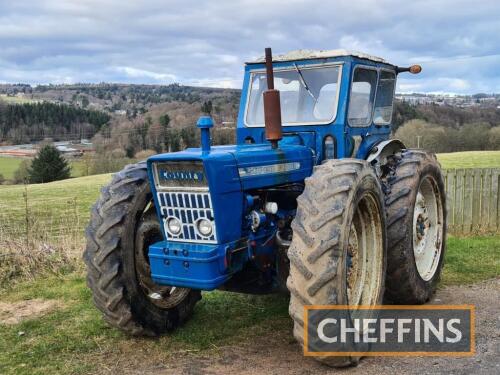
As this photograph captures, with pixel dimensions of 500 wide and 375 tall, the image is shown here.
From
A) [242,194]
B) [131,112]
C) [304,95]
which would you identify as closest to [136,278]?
[242,194]

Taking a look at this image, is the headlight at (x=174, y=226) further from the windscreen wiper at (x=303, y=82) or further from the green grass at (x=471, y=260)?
the green grass at (x=471, y=260)

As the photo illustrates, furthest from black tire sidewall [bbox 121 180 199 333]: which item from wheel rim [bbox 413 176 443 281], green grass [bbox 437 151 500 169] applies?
green grass [bbox 437 151 500 169]

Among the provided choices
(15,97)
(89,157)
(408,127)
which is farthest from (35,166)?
(15,97)

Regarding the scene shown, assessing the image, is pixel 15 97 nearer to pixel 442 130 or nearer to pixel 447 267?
pixel 442 130

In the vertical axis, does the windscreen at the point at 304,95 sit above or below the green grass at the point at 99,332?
above

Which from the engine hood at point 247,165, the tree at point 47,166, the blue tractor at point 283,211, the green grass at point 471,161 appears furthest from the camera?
the tree at point 47,166

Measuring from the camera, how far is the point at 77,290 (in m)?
7.17

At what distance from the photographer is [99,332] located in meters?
5.56

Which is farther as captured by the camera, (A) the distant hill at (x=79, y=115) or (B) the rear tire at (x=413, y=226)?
(A) the distant hill at (x=79, y=115)

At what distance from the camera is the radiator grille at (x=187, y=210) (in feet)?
14.6

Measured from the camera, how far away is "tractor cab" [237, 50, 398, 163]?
575cm

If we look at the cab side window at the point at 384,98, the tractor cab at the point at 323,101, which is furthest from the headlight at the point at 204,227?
the cab side window at the point at 384,98

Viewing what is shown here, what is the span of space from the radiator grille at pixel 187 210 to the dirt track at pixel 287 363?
44.0 inches

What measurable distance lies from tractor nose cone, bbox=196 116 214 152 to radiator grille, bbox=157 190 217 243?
0.40 m
